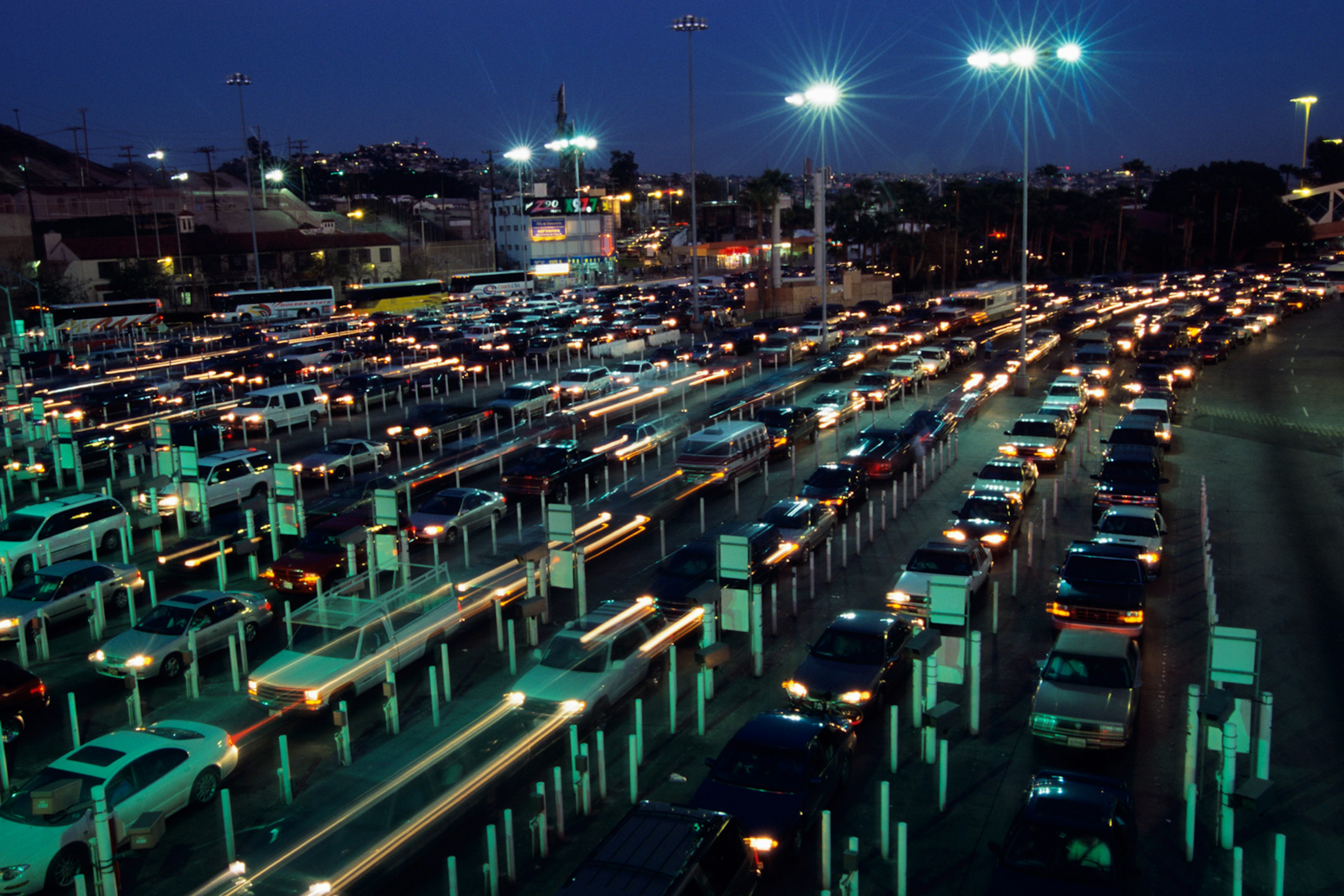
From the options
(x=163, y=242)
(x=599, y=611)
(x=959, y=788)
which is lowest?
(x=959, y=788)

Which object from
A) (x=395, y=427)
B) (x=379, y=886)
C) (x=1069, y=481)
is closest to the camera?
(x=379, y=886)

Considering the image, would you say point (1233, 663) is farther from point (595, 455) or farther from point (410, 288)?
point (410, 288)

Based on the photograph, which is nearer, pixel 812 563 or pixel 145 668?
pixel 145 668

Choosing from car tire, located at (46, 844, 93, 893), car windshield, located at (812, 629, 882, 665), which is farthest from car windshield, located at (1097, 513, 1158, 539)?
car tire, located at (46, 844, 93, 893)

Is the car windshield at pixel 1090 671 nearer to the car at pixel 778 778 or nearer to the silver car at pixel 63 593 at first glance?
the car at pixel 778 778

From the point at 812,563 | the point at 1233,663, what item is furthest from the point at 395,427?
the point at 1233,663

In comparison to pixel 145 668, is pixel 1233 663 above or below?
above
